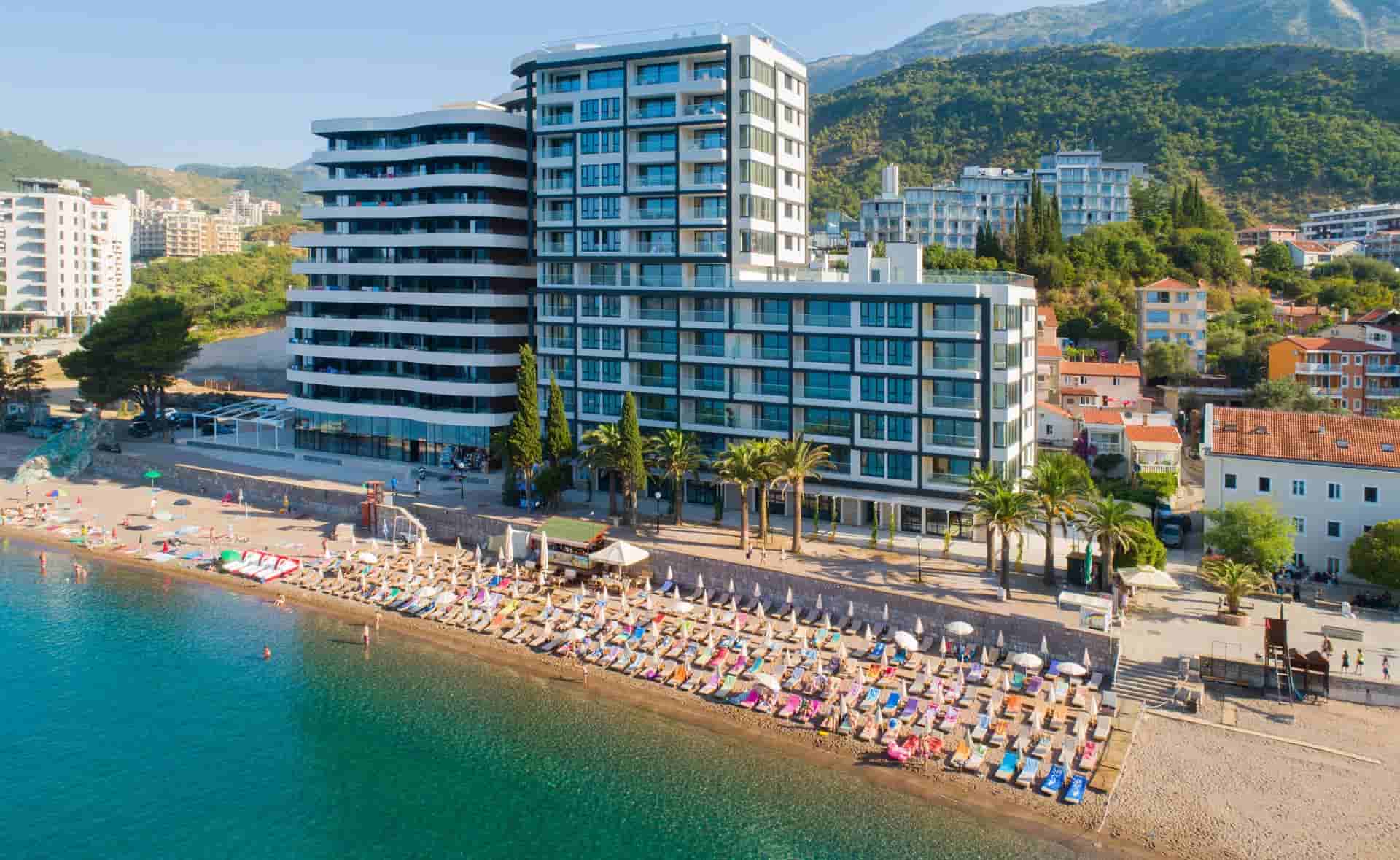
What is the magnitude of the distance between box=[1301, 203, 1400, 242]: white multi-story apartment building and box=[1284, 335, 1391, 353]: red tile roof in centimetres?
9243

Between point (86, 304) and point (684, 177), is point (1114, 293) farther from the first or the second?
point (86, 304)

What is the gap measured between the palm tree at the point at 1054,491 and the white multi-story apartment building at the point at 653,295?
257 inches

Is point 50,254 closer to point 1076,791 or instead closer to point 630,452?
point 630,452

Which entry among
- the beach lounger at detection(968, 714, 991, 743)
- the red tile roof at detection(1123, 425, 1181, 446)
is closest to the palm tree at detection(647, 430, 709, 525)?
the beach lounger at detection(968, 714, 991, 743)

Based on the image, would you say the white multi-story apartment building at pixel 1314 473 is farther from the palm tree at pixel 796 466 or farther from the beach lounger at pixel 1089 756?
the palm tree at pixel 796 466

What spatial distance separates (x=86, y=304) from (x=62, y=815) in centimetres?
16343

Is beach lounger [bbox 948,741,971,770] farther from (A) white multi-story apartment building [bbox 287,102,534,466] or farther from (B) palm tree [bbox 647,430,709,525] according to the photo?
(A) white multi-story apartment building [bbox 287,102,534,466]

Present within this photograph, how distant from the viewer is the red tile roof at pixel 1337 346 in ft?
262

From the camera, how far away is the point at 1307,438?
50969mm

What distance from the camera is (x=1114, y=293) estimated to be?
107 metres

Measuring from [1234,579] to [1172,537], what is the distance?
11.9 metres

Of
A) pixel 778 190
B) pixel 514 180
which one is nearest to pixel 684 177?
pixel 778 190

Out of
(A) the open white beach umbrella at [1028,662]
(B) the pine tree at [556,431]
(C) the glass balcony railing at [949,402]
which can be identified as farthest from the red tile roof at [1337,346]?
(B) the pine tree at [556,431]

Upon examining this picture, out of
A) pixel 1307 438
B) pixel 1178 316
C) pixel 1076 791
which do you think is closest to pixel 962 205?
pixel 1178 316
